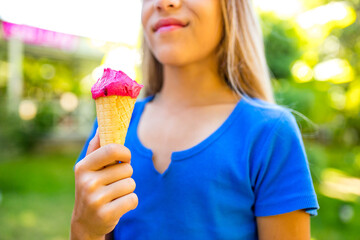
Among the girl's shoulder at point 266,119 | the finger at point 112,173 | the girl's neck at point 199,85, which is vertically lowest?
the finger at point 112,173

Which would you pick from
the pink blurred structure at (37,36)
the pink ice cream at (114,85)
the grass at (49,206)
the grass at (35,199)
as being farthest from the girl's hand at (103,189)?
the pink blurred structure at (37,36)

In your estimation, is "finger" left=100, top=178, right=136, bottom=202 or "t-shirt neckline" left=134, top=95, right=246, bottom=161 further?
"t-shirt neckline" left=134, top=95, right=246, bottom=161

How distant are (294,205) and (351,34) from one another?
46.2 ft

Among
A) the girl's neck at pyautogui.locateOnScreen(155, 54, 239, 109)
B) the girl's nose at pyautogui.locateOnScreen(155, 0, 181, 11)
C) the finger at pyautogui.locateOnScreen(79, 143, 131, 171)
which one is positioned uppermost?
the girl's nose at pyautogui.locateOnScreen(155, 0, 181, 11)

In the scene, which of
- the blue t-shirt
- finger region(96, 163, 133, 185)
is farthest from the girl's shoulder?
finger region(96, 163, 133, 185)

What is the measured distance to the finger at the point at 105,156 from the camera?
44.4 inches

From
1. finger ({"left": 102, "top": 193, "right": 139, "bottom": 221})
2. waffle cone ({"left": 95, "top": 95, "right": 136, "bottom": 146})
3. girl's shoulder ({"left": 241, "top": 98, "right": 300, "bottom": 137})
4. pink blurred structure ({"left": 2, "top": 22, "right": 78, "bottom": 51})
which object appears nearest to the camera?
finger ({"left": 102, "top": 193, "right": 139, "bottom": 221})

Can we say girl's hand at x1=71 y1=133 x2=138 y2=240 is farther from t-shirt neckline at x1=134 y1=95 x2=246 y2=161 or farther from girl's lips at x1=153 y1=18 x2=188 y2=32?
girl's lips at x1=153 y1=18 x2=188 y2=32

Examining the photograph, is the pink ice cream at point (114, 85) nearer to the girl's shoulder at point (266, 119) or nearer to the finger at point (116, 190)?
the finger at point (116, 190)

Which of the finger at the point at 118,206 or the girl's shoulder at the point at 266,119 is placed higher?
the girl's shoulder at the point at 266,119

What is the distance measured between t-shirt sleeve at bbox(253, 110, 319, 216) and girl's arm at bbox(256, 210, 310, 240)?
36 millimetres

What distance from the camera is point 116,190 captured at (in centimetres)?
114

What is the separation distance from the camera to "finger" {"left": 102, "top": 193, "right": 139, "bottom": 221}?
1.12 m

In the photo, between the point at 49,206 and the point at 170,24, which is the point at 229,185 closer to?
the point at 170,24
